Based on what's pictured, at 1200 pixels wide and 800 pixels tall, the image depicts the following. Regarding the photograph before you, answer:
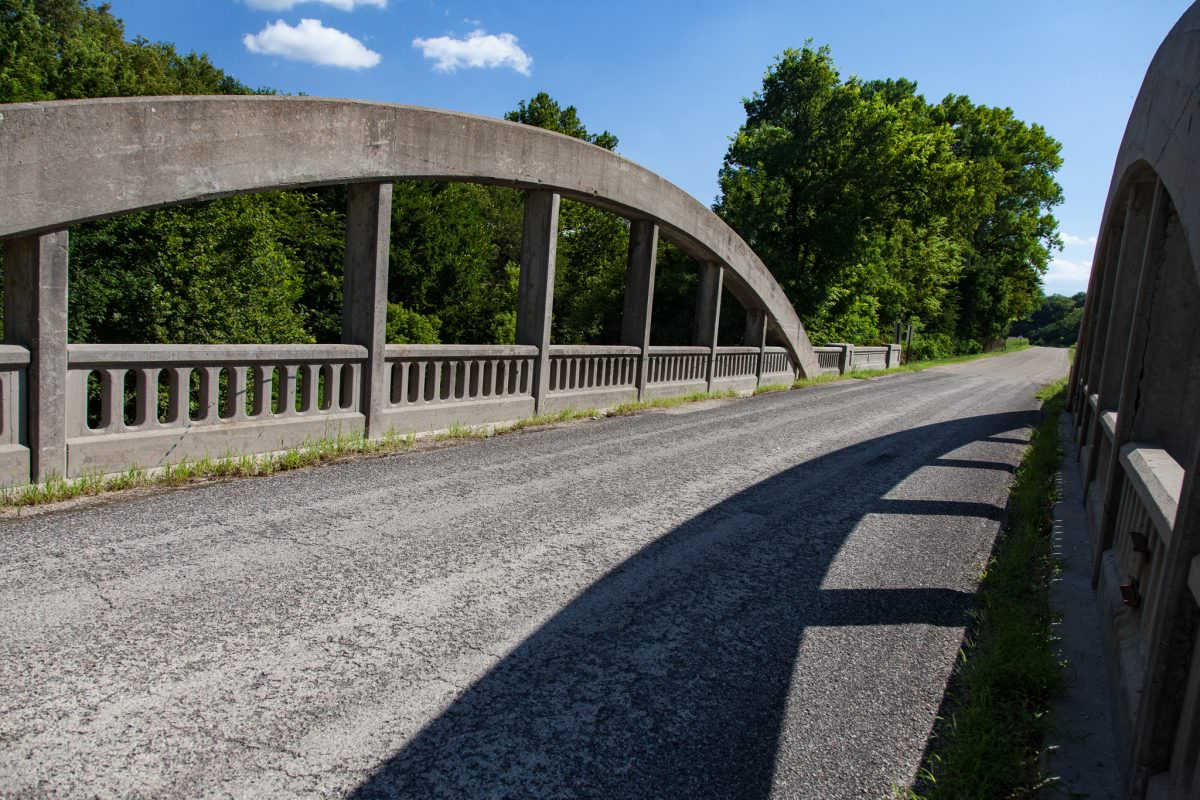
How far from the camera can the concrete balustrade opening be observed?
5340 millimetres

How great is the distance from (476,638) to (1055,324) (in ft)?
469

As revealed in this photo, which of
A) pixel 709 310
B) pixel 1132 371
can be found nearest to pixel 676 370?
pixel 709 310

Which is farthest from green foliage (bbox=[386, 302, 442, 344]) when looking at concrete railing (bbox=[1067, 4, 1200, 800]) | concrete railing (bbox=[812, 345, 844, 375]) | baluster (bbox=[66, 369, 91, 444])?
concrete railing (bbox=[1067, 4, 1200, 800])

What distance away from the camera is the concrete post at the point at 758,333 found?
59.3 feet

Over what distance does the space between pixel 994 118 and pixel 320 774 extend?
52.1 m

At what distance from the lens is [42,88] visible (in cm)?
2353

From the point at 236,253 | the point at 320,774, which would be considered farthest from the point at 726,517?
the point at 236,253

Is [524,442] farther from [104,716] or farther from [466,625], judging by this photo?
[104,716]

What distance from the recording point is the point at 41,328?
5309mm

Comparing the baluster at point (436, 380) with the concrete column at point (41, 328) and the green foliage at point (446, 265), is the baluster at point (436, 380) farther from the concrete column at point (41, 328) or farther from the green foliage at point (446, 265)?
the green foliage at point (446, 265)

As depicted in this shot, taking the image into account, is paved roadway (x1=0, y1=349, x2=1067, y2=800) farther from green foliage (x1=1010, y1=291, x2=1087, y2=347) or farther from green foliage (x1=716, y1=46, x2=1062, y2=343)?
green foliage (x1=1010, y1=291, x2=1087, y2=347)

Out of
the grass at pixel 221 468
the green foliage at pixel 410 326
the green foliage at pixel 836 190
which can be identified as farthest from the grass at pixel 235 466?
the green foliage at pixel 836 190

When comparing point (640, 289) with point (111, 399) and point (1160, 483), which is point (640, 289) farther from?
point (1160, 483)

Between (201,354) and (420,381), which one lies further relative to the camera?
(420,381)
